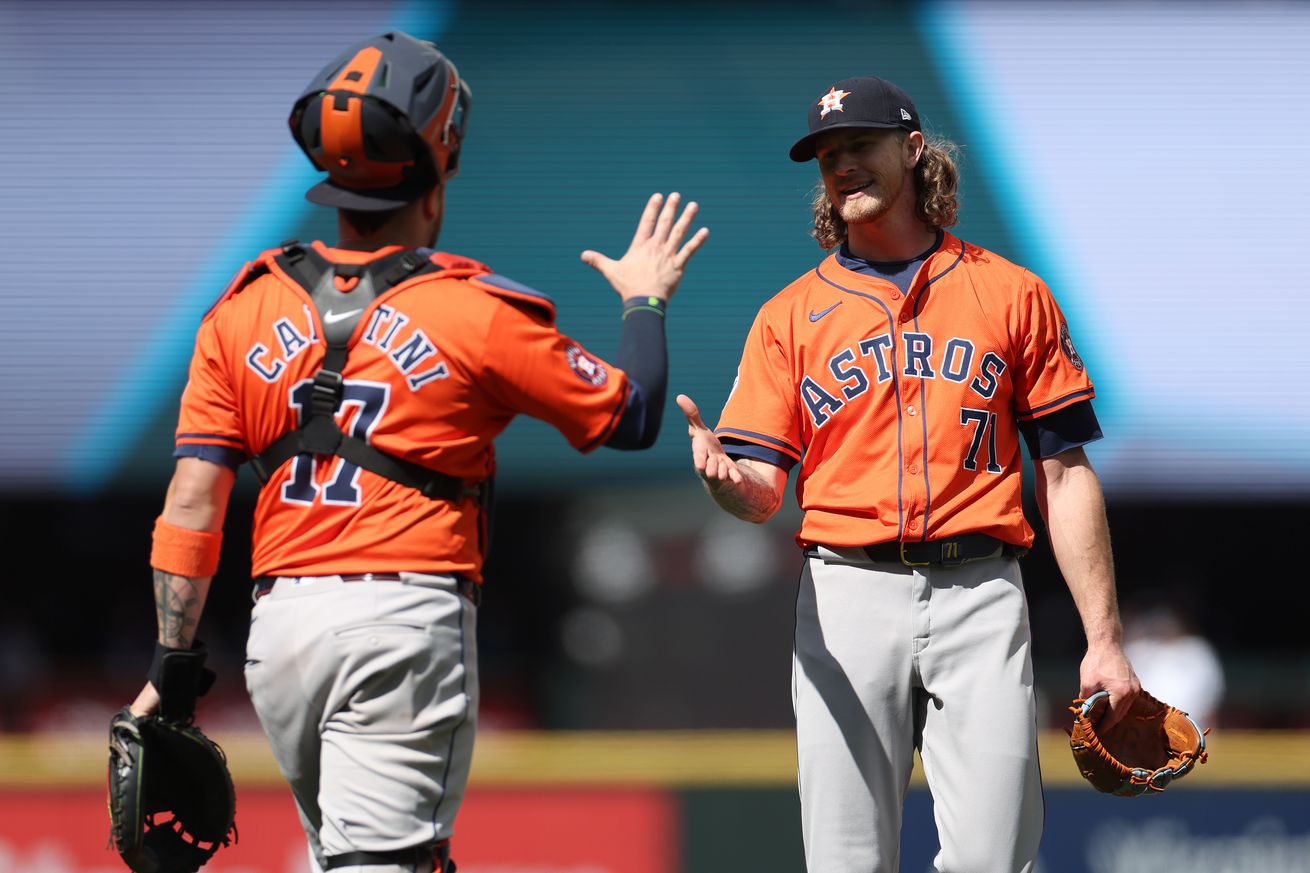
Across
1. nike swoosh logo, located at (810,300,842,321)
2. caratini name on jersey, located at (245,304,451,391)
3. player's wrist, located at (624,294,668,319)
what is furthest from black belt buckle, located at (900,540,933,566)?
caratini name on jersey, located at (245,304,451,391)

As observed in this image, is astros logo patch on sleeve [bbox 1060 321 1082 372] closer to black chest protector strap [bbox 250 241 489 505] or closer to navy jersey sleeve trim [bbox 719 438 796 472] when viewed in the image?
navy jersey sleeve trim [bbox 719 438 796 472]

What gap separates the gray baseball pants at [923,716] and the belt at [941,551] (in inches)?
1.0

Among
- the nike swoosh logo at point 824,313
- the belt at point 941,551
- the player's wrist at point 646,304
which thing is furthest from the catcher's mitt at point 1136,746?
the player's wrist at point 646,304

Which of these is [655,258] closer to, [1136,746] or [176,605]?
[176,605]

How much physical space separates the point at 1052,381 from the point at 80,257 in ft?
30.3

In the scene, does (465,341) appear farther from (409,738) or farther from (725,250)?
(725,250)

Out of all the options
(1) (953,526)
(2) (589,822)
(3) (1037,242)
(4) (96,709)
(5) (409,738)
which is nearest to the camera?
(5) (409,738)

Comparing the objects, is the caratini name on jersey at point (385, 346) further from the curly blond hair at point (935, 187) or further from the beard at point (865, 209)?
the curly blond hair at point (935, 187)

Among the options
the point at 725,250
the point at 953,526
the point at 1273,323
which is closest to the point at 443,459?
the point at 953,526

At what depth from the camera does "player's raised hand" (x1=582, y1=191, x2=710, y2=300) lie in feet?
11.4

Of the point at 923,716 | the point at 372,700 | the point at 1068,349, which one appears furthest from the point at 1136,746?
the point at 372,700

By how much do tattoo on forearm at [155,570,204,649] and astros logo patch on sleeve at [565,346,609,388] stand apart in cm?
95

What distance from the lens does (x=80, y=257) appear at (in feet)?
36.8

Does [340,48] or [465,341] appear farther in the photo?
[340,48]
